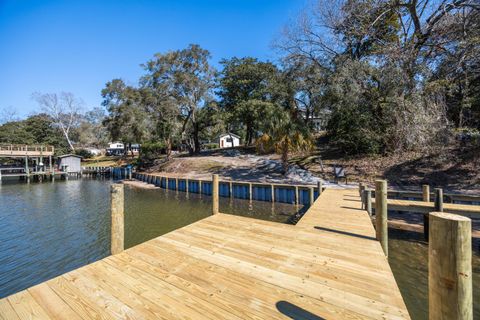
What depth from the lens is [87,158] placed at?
54.3m

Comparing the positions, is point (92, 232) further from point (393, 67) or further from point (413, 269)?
point (393, 67)

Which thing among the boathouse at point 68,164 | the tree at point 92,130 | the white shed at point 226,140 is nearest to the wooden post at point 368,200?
the boathouse at point 68,164

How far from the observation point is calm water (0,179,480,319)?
566cm

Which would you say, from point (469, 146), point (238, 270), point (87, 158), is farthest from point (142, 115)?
point (87, 158)

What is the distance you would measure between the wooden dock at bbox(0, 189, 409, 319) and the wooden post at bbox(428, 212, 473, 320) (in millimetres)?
1029

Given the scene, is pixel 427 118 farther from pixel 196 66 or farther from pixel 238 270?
pixel 196 66

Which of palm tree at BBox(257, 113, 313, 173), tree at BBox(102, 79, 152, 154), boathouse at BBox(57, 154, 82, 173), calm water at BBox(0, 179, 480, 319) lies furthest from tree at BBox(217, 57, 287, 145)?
boathouse at BBox(57, 154, 82, 173)

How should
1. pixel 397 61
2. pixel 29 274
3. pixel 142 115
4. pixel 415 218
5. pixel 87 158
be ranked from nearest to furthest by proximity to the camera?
pixel 29 274 → pixel 415 218 → pixel 397 61 → pixel 142 115 → pixel 87 158

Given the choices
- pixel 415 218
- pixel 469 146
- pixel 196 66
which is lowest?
pixel 415 218

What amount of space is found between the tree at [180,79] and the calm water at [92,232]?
52.4ft

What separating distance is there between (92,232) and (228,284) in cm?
907

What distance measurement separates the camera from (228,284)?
2.97 metres

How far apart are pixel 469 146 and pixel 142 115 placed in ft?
99.8

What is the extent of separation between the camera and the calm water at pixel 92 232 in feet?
18.6
